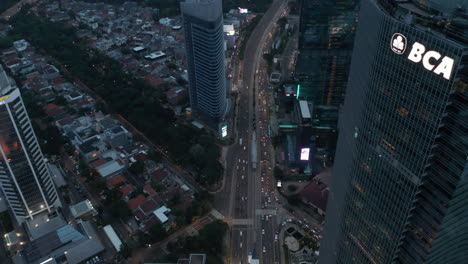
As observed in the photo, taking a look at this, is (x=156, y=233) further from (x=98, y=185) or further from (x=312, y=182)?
(x=312, y=182)

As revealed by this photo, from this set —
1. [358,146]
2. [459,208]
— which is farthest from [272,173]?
[459,208]

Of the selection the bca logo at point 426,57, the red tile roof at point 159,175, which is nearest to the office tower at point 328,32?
the red tile roof at point 159,175

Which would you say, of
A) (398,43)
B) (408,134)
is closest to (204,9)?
(398,43)

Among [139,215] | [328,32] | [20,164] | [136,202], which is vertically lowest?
[139,215]

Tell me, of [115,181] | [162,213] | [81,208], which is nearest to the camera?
[162,213]

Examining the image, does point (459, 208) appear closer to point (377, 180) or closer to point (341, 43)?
point (377, 180)

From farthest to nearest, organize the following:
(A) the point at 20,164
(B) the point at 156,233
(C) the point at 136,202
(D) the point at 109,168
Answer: (D) the point at 109,168 < (C) the point at 136,202 < (B) the point at 156,233 < (A) the point at 20,164
